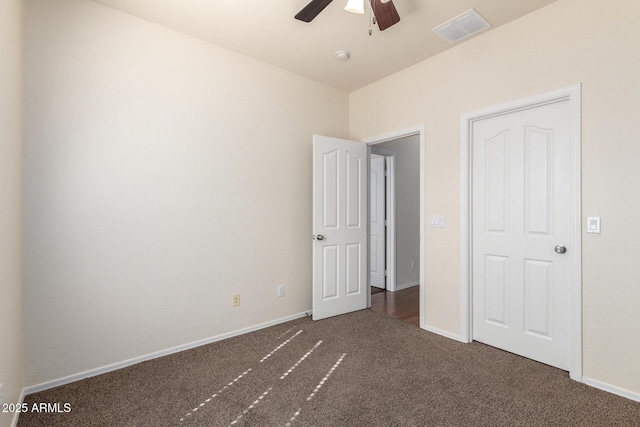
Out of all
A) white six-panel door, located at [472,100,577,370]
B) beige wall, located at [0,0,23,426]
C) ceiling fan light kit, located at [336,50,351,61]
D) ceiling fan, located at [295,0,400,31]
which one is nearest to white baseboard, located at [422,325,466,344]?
white six-panel door, located at [472,100,577,370]

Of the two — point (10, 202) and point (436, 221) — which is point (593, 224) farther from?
point (10, 202)

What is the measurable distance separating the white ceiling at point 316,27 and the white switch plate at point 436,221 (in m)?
1.54

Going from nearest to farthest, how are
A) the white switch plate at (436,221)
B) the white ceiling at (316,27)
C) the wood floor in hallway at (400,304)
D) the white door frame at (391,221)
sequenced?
the white ceiling at (316,27) < the white switch plate at (436,221) < the wood floor in hallway at (400,304) < the white door frame at (391,221)

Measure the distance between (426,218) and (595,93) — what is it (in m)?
1.53

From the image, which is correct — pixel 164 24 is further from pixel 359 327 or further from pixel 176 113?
pixel 359 327

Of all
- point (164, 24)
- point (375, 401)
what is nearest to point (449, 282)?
point (375, 401)

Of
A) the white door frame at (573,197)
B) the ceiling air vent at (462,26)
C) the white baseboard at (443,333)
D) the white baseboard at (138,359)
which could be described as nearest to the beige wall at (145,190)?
the white baseboard at (138,359)

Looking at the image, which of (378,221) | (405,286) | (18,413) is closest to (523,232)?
(378,221)

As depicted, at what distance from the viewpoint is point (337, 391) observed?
6.72 ft

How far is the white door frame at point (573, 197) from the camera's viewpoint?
2.15 m

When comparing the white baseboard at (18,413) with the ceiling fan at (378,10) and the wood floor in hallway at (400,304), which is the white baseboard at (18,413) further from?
the wood floor in hallway at (400,304)

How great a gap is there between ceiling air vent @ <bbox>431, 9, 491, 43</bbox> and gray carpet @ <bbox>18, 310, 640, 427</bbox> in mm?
2629

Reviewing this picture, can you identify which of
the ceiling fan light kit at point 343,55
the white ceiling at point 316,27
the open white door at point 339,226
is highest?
the white ceiling at point 316,27

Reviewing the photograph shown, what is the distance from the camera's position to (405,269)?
478 cm
